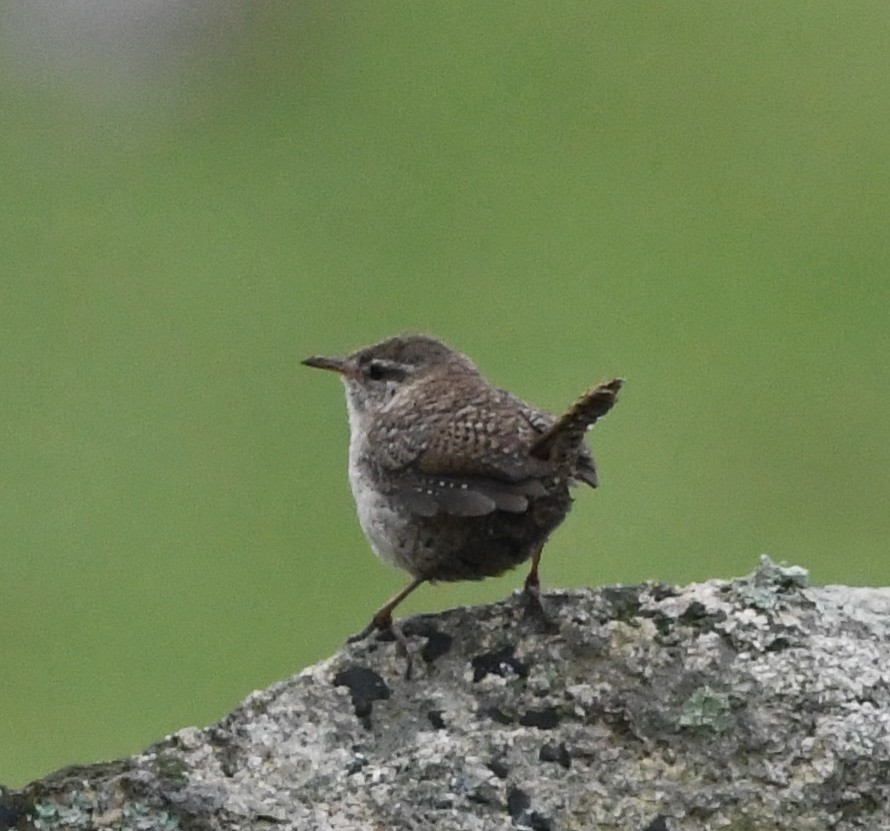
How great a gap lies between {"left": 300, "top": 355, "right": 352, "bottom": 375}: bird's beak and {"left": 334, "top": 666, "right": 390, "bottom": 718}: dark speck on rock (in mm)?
1727

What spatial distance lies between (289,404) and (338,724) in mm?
10242

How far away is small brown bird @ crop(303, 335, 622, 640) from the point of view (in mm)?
4098

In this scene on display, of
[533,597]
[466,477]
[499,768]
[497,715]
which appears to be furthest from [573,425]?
[499,768]

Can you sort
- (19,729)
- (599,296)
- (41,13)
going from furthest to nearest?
(41,13) < (599,296) < (19,729)

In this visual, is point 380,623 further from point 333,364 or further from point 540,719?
point 333,364

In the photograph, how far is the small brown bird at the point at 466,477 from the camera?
4098 millimetres

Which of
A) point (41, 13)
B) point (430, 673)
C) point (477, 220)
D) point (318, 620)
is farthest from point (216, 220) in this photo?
point (430, 673)

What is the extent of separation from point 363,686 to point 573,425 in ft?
2.58

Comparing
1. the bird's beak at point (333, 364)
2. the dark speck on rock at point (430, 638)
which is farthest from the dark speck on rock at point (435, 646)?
the bird's beak at point (333, 364)

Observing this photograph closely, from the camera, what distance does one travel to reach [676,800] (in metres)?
3.30

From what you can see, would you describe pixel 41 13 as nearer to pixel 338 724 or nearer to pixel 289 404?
pixel 289 404

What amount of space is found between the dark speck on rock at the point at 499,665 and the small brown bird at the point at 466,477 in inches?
7.9

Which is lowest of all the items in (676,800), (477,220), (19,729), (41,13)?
(676,800)

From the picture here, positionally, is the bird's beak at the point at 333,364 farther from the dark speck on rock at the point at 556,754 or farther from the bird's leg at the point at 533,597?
the dark speck on rock at the point at 556,754
